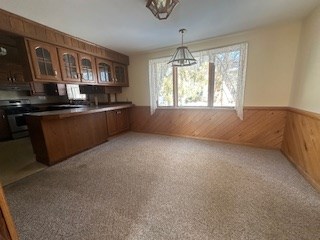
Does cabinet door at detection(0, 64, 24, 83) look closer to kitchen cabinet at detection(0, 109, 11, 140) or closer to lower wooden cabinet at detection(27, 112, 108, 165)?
kitchen cabinet at detection(0, 109, 11, 140)

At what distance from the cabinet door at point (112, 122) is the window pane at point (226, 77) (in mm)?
2652

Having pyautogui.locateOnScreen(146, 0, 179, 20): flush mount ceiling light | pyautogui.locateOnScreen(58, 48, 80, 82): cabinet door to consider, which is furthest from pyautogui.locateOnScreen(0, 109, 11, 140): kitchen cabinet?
pyautogui.locateOnScreen(146, 0, 179, 20): flush mount ceiling light

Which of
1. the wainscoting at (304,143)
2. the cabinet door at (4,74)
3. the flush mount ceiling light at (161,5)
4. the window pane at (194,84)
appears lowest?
the wainscoting at (304,143)

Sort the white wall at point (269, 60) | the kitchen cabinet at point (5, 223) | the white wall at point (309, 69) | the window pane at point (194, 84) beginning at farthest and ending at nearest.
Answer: the window pane at point (194, 84) < the white wall at point (269, 60) < the white wall at point (309, 69) < the kitchen cabinet at point (5, 223)

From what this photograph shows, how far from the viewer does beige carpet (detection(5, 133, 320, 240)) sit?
1327 millimetres

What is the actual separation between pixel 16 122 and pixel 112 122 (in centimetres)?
280

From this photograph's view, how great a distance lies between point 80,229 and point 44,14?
2674mm

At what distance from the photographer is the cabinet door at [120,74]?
412 centimetres

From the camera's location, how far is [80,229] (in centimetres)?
136

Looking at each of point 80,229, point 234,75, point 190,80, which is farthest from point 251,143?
point 80,229

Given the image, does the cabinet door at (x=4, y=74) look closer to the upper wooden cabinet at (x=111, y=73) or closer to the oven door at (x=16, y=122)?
the oven door at (x=16, y=122)

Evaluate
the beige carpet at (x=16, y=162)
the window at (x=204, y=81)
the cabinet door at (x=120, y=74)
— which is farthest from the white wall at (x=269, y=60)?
the beige carpet at (x=16, y=162)

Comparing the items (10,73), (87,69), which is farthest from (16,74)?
(87,69)

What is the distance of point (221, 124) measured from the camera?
3432 millimetres
